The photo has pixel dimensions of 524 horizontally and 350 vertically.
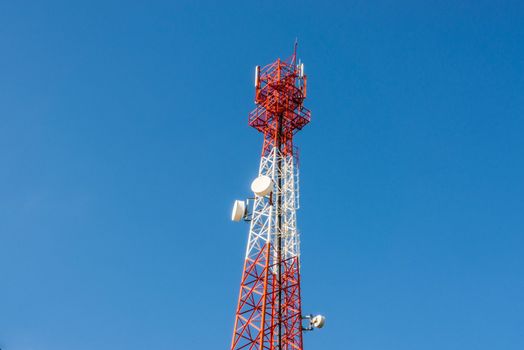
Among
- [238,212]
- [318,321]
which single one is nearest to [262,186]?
[238,212]

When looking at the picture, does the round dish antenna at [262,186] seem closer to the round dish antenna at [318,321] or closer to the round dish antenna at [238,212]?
the round dish antenna at [238,212]

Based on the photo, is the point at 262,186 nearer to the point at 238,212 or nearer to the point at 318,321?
the point at 238,212

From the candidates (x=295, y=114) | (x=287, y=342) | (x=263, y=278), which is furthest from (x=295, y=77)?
(x=287, y=342)

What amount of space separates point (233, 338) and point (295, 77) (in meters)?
18.9

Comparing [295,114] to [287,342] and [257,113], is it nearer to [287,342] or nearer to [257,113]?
[257,113]

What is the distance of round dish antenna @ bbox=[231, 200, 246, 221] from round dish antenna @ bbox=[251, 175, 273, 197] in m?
1.40

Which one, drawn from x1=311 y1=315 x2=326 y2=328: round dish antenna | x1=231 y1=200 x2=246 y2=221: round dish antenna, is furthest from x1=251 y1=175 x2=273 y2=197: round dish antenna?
x1=311 y1=315 x2=326 y2=328: round dish antenna

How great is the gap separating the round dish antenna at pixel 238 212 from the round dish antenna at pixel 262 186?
4.58 feet

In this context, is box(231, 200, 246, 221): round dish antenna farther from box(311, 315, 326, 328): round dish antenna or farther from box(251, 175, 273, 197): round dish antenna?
box(311, 315, 326, 328): round dish antenna

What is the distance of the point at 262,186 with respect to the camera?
4238 cm

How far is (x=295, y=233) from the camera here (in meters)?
42.7

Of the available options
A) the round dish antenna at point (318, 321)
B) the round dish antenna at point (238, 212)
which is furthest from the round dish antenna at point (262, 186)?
the round dish antenna at point (318, 321)

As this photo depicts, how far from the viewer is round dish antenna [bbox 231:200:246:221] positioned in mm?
43062

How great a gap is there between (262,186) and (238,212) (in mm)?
2346
